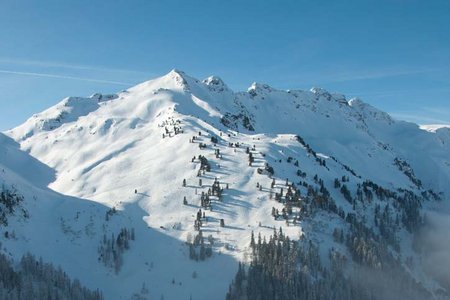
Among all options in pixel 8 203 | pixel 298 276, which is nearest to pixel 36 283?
pixel 8 203

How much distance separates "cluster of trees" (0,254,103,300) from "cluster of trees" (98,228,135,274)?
19159 millimetres

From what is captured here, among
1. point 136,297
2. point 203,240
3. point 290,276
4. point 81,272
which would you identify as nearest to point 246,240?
point 203,240

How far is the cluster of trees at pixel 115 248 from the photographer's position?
583 ft

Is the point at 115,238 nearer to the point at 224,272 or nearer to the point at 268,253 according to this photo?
the point at 224,272

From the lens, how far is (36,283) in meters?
143

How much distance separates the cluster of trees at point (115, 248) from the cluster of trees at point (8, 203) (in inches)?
1293

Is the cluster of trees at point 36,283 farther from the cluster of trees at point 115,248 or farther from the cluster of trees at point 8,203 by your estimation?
the cluster of trees at point 8,203

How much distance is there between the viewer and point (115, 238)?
19038 centimetres

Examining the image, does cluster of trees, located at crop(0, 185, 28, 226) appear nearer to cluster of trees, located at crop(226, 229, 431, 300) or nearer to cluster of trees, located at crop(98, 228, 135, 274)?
cluster of trees, located at crop(98, 228, 135, 274)

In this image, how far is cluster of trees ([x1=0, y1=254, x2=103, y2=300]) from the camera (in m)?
137

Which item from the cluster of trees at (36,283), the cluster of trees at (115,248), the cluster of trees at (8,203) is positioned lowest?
the cluster of trees at (36,283)

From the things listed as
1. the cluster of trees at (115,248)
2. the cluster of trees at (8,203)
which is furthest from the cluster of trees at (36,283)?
the cluster of trees at (8,203)

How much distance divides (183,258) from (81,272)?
36.9 meters

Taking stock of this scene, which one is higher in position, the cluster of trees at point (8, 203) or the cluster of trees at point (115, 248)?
the cluster of trees at point (8, 203)
